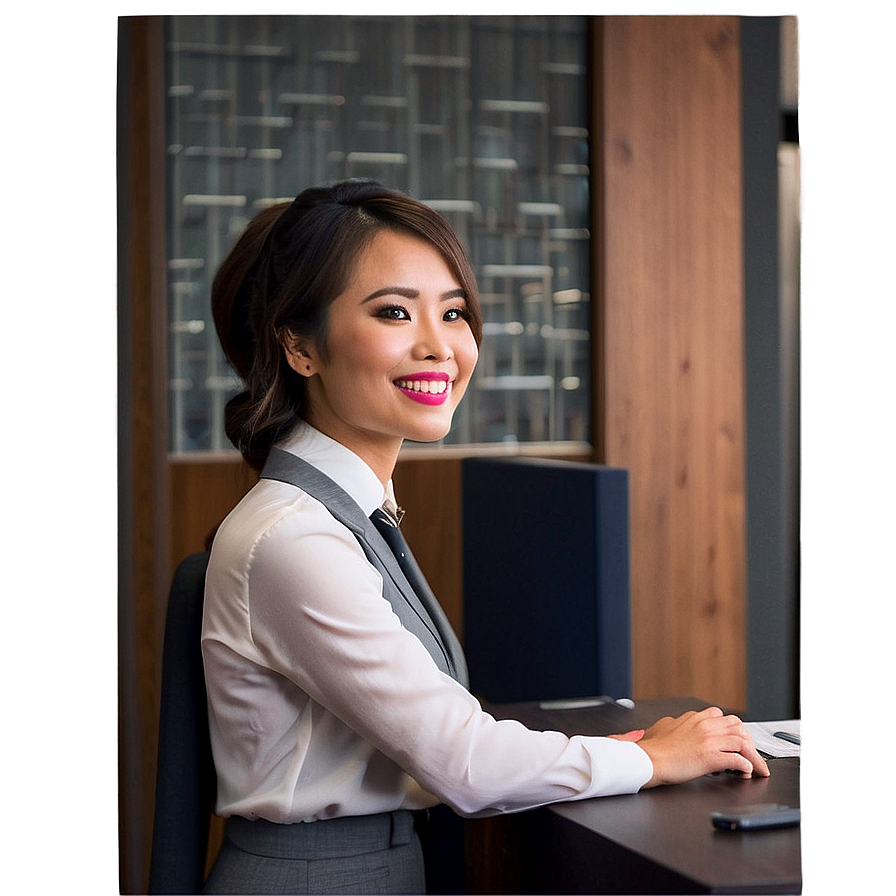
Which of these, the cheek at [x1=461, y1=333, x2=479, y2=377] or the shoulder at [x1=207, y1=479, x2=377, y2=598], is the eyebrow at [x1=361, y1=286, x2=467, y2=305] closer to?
the cheek at [x1=461, y1=333, x2=479, y2=377]

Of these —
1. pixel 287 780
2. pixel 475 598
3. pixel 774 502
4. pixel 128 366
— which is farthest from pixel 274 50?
pixel 287 780

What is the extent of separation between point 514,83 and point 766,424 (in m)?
1.12

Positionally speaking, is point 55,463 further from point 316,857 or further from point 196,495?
point 196,495

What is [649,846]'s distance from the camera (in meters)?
1.06

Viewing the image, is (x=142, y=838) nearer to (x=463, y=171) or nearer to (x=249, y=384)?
(x=249, y=384)

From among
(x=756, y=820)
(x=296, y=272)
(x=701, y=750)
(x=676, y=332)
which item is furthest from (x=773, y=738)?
(x=676, y=332)

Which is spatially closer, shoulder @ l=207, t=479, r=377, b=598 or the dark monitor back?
shoulder @ l=207, t=479, r=377, b=598

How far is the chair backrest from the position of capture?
50.4 inches

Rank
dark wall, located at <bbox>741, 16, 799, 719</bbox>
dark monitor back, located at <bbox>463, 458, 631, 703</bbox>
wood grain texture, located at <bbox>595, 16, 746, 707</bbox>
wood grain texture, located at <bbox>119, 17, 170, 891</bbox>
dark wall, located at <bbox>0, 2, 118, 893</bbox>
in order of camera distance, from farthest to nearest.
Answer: dark wall, located at <bbox>741, 16, 799, 719</bbox> → wood grain texture, located at <bbox>595, 16, 746, 707</bbox> → wood grain texture, located at <bbox>119, 17, 170, 891</bbox> → dark monitor back, located at <bbox>463, 458, 631, 703</bbox> → dark wall, located at <bbox>0, 2, 118, 893</bbox>

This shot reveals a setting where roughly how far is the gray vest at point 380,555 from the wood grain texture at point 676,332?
Answer: 1.71 meters

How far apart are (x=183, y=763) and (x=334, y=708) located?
0.23m

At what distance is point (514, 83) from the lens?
297 centimetres

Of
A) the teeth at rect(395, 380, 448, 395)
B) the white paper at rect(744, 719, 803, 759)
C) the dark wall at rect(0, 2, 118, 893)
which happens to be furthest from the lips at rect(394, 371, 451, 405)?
the dark wall at rect(0, 2, 118, 893)

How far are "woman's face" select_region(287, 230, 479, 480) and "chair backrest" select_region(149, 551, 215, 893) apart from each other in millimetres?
270
